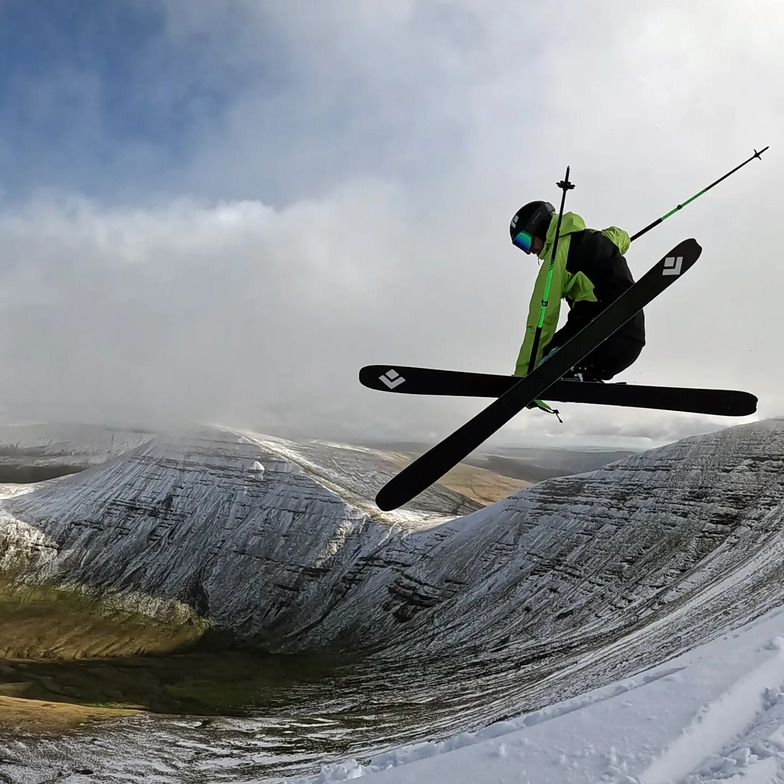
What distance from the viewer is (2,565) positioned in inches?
4628

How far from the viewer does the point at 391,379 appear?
9398 millimetres

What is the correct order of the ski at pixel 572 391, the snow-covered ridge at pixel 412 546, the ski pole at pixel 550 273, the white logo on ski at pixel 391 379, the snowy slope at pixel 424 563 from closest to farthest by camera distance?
the ski pole at pixel 550 273 < the ski at pixel 572 391 < the white logo on ski at pixel 391 379 < the snowy slope at pixel 424 563 < the snow-covered ridge at pixel 412 546

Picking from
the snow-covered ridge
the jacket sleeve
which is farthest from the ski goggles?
the snow-covered ridge

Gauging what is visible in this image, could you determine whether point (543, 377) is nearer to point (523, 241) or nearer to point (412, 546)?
point (523, 241)

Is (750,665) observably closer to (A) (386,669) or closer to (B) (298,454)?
(A) (386,669)

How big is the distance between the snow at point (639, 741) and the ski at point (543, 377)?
3621 millimetres

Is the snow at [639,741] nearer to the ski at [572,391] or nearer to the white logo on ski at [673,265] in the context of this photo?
the ski at [572,391]

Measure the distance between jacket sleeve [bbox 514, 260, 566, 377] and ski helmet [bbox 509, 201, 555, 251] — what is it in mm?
491

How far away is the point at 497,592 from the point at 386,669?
666 inches

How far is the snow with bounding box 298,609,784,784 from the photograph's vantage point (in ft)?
20.7

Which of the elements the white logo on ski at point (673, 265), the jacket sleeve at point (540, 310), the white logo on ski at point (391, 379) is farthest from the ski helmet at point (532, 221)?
the white logo on ski at point (391, 379)

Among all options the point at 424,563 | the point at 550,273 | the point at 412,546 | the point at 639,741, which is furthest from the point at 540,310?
the point at 412,546

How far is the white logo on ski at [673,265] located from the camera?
8.42 metres

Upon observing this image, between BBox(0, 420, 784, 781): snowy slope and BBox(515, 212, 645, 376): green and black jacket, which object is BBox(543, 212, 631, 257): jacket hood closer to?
BBox(515, 212, 645, 376): green and black jacket
